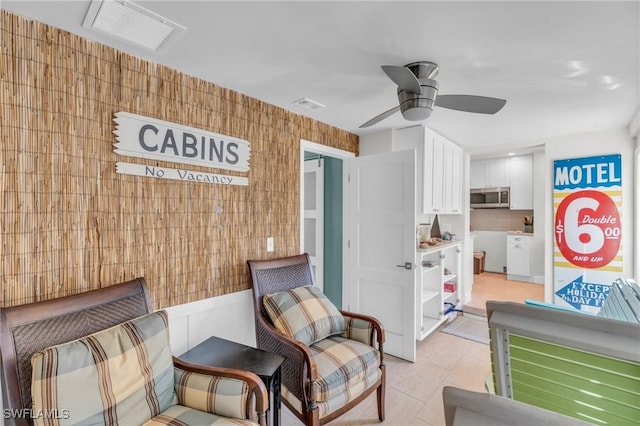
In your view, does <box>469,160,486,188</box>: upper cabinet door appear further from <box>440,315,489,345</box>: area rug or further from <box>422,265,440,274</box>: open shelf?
<box>422,265,440,274</box>: open shelf

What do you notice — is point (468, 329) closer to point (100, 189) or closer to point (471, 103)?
point (471, 103)

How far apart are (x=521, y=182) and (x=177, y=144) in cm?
Result: 614

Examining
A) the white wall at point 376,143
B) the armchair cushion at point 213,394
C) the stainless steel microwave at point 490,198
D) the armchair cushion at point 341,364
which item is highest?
the white wall at point 376,143

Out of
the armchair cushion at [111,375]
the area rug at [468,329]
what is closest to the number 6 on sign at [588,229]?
the area rug at [468,329]

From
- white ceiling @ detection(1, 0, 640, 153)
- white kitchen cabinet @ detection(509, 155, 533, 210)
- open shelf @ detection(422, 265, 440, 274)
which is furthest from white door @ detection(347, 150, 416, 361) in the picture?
white kitchen cabinet @ detection(509, 155, 533, 210)

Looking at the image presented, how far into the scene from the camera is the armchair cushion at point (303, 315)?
202cm

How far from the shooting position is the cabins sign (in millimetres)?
1776

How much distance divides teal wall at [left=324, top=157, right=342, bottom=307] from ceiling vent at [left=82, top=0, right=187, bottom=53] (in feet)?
7.50

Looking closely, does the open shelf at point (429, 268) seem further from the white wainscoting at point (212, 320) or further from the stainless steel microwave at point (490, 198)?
the stainless steel microwave at point (490, 198)

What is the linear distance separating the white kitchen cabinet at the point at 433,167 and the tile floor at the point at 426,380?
1.39 metres

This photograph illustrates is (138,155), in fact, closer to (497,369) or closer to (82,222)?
(82,222)

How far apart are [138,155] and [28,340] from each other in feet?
3.41

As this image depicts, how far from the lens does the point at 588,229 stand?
10.9 ft

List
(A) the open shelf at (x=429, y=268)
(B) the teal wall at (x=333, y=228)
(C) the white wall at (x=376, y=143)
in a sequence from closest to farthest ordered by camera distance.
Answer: (A) the open shelf at (x=429, y=268) < (C) the white wall at (x=376, y=143) < (B) the teal wall at (x=333, y=228)
